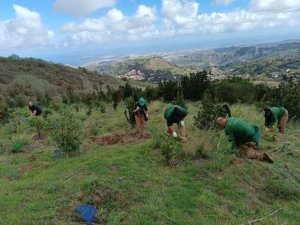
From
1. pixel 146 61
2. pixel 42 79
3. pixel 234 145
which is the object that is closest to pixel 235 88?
pixel 234 145

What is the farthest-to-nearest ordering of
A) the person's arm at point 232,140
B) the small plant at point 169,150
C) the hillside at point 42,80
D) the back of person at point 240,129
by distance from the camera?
1. the hillside at point 42,80
2. the person's arm at point 232,140
3. the back of person at point 240,129
4. the small plant at point 169,150

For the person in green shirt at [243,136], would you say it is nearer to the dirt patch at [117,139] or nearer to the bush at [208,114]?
the bush at [208,114]

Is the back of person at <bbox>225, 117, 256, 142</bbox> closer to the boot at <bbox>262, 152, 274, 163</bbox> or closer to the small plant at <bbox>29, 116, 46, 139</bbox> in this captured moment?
the boot at <bbox>262, 152, 274, 163</bbox>

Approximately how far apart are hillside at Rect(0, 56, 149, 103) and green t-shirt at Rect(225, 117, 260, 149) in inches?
1177

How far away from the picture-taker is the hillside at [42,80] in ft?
124

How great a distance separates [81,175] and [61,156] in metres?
2.12

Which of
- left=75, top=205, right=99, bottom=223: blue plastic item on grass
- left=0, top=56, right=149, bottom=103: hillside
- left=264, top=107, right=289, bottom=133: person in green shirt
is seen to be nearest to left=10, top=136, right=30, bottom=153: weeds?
left=75, top=205, right=99, bottom=223: blue plastic item on grass

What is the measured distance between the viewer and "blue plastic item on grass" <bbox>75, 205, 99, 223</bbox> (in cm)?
535

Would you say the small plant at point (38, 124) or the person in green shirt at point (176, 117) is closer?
the person in green shirt at point (176, 117)

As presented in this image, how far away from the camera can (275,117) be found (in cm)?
1052

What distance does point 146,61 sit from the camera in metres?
152

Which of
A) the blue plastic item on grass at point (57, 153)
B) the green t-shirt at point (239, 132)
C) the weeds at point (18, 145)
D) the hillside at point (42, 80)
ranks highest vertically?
the green t-shirt at point (239, 132)

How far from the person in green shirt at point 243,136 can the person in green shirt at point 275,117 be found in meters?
2.70

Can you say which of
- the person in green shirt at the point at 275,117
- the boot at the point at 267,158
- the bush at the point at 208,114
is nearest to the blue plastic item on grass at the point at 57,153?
the bush at the point at 208,114
